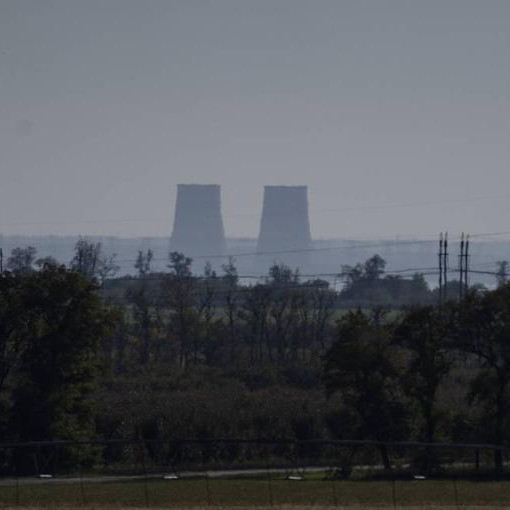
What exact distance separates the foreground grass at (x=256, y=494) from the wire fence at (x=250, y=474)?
0.04 meters

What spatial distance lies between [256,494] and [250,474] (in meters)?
10.4

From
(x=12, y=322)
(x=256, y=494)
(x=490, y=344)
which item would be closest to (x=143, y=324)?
(x=12, y=322)

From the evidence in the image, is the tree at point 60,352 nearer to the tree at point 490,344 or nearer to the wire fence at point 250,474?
the wire fence at point 250,474

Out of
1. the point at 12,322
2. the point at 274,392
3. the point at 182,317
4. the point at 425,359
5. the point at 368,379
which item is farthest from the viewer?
the point at 182,317

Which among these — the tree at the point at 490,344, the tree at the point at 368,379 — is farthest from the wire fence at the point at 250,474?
the tree at the point at 490,344

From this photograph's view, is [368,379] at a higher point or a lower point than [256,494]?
higher

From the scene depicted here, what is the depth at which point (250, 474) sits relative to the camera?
2073 inches

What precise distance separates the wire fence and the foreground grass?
0.13 ft

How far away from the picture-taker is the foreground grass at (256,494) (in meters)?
38.9

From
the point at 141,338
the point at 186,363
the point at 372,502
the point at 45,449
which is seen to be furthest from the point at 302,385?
the point at 372,502

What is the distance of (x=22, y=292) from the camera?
58750 mm

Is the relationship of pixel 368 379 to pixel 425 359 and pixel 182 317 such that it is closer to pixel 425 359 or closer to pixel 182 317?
pixel 425 359

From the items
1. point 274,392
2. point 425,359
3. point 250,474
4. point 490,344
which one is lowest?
point 250,474

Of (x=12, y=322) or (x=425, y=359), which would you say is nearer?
(x=425, y=359)
